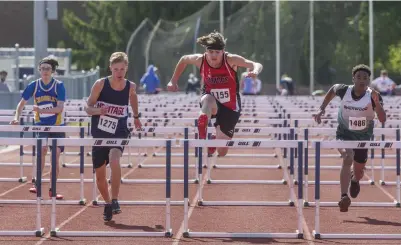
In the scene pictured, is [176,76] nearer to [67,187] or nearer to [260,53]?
[67,187]

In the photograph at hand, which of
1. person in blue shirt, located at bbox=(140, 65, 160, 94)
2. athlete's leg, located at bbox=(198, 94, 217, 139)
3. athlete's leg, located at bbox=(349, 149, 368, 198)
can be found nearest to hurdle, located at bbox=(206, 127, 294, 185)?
athlete's leg, located at bbox=(198, 94, 217, 139)

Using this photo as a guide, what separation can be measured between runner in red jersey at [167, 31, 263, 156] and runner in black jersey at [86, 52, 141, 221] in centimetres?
65

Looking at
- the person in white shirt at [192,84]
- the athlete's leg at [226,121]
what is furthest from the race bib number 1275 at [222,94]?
the person in white shirt at [192,84]

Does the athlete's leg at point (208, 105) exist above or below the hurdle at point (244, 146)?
above

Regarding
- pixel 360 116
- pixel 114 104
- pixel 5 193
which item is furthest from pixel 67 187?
pixel 360 116

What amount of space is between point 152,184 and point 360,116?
4923 mm

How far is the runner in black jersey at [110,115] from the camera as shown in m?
10.7

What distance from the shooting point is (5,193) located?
13945mm

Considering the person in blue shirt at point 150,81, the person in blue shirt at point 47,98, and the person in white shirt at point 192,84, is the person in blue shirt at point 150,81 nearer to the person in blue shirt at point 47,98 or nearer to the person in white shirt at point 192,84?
the person in white shirt at point 192,84

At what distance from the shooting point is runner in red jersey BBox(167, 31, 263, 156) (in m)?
11.1

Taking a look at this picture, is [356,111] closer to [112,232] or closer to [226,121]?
[226,121]

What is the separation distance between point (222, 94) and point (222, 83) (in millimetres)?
182

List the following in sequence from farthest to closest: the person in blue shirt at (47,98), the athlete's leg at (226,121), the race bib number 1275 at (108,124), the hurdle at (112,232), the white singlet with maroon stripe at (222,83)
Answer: the person in blue shirt at (47,98) < the athlete's leg at (226,121) < the white singlet with maroon stripe at (222,83) < the race bib number 1275 at (108,124) < the hurdle at (112,232)

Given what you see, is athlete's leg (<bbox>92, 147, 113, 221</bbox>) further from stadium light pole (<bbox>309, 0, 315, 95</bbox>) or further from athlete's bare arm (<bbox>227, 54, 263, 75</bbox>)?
stadium light pole (<bbox>309, 0, 315, 95</bbox>)
